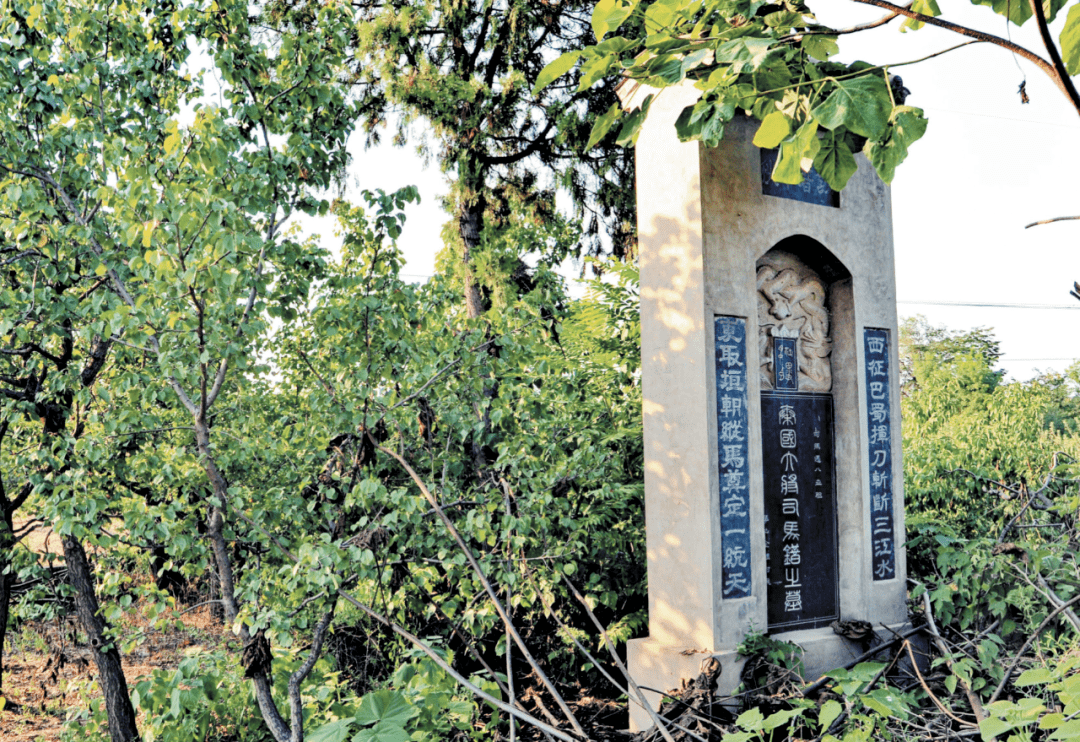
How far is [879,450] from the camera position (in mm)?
4785

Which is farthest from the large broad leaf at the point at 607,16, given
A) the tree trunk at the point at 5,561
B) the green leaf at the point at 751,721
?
the tree trunk at the point at 5,561

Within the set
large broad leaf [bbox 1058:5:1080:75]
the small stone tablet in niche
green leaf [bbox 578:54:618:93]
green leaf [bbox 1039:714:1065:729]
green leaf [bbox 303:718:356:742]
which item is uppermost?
the small stone tablet in niche

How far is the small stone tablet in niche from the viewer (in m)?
4.48

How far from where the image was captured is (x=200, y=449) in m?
3.37

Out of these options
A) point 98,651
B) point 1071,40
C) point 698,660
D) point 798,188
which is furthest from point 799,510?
point 98,651

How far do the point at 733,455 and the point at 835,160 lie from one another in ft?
7.94

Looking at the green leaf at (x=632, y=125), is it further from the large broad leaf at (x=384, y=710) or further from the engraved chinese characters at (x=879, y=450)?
the engraved chinese characters at (x=879, y=450)

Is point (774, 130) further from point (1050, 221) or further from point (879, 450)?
point (879, 450)

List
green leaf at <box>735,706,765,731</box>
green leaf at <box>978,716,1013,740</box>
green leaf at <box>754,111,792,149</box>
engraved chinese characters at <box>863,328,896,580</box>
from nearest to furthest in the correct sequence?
green leaf at <box>754,111,792,149</box> < green leaf at <box>978,716,1013,740</box> < green leaf at <box>735,706,765,731</box> < engraved chinese characters at <box>863,328,896,580</box>

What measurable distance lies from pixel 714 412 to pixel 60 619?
502 cm

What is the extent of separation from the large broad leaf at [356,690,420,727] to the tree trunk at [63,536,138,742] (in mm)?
4114

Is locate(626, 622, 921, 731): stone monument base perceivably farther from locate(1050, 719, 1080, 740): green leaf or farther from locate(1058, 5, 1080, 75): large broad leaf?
locate(1058, 5, 1080, 75): large broad leaf

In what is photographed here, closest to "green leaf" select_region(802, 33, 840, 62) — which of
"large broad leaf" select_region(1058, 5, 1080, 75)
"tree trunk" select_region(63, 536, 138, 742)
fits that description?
"large broad leaf" select_region(1058, 5, 1080, 75)

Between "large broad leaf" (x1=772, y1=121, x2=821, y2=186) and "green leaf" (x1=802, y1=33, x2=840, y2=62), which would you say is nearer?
"large broad leaf" (x1=772, y1=121, x2=821, y2=186)
